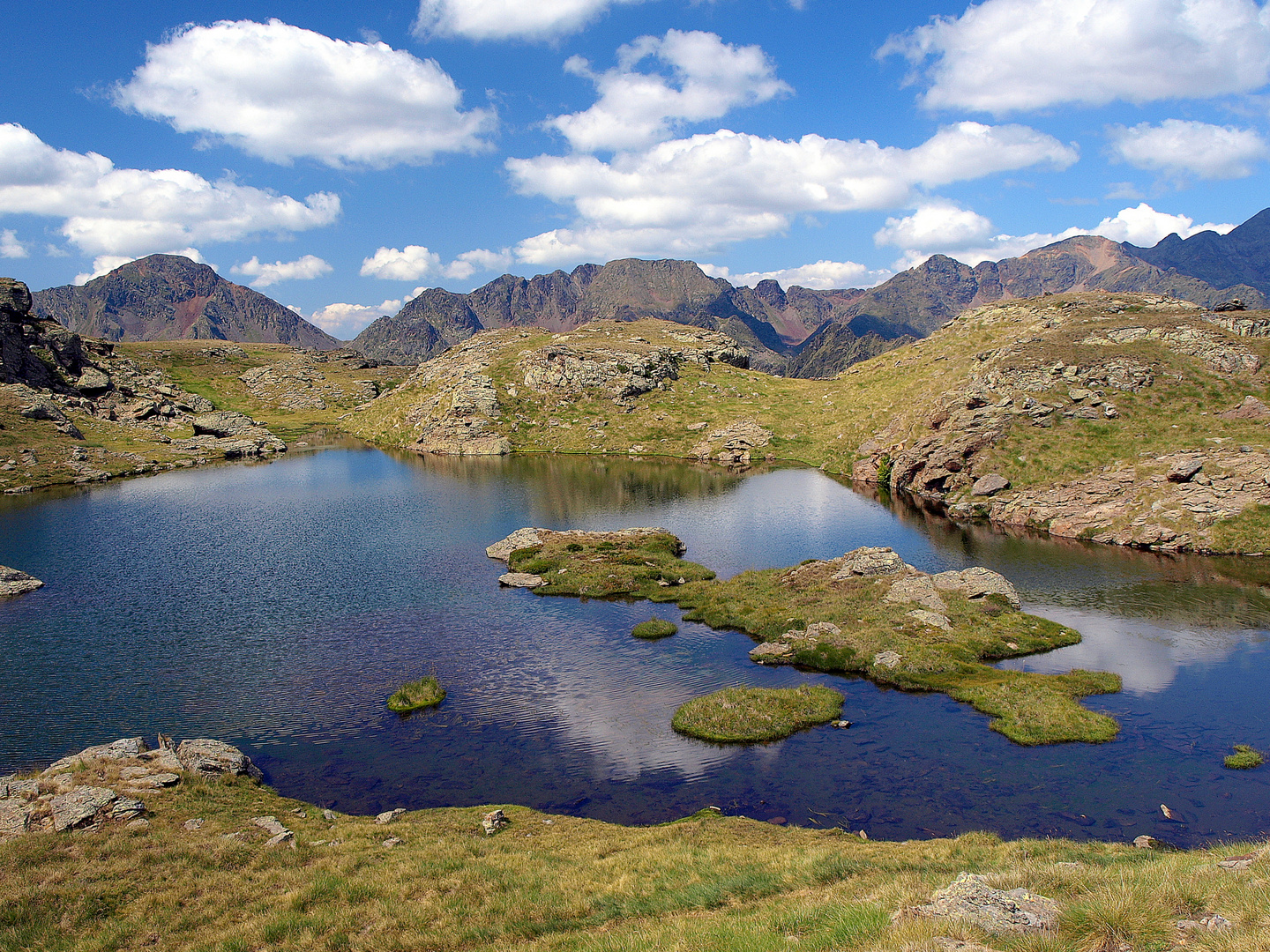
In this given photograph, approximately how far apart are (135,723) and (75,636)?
19214 mm

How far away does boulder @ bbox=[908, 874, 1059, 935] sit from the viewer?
516 inches

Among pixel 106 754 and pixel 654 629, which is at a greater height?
pixel 106 754

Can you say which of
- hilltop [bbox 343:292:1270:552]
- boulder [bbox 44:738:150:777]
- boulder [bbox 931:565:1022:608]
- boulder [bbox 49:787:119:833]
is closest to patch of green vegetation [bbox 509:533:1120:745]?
boulder [bbox 931:565:1022:608]

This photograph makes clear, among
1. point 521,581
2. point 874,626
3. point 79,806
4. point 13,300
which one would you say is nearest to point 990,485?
point 874,626

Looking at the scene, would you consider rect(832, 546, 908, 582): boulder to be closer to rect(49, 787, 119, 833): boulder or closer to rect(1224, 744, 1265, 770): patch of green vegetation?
rect(1224, 744, 1265, 770): patch of green vegetation

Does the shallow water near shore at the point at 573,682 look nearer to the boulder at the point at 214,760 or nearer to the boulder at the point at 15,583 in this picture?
the boulder at the point at 214,760

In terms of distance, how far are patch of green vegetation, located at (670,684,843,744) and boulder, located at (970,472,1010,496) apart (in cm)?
6193

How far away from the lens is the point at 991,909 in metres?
13.7

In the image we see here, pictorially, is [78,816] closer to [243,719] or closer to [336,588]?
[243,719]

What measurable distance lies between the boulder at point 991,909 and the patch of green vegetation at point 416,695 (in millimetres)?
34451

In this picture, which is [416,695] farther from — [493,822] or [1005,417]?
[1005,417]

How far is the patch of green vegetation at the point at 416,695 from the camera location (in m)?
42.2

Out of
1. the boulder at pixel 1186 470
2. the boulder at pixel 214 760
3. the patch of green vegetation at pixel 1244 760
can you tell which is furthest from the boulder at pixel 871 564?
the boulder at pixel 214 760

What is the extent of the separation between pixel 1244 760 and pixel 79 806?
53762 mm
